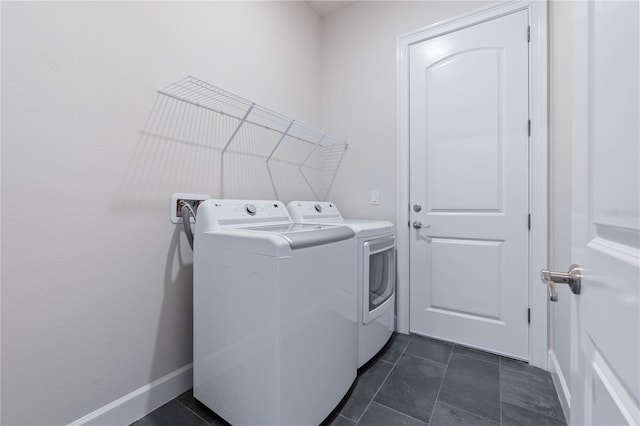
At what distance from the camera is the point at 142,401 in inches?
51.1

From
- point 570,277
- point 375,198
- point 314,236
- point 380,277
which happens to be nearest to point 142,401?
point 314,236

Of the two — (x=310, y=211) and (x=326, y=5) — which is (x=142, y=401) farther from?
(x=326, y=5)

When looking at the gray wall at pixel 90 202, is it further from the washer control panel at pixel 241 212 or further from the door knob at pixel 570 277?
the door knob at pixel 570 277

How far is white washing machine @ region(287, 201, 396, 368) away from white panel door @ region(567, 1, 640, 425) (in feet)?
3.39

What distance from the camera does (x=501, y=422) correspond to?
1.25 meters

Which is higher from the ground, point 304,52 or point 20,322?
point 304,52

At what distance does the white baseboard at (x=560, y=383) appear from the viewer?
4.09 ft

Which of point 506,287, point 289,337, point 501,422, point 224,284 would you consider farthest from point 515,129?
point 224,284

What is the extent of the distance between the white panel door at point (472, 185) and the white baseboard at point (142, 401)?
1596mm

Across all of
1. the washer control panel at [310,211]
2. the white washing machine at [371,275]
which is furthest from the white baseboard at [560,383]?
the washer control panel at [310,211]

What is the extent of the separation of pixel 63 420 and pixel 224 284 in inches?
30.9

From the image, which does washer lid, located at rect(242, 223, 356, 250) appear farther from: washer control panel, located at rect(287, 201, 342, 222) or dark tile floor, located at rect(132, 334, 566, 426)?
dark tile floor, located at rect(132, 334, 566, 426)

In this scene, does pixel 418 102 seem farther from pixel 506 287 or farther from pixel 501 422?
pixel 501 422

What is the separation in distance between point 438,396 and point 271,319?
41.4 inches
